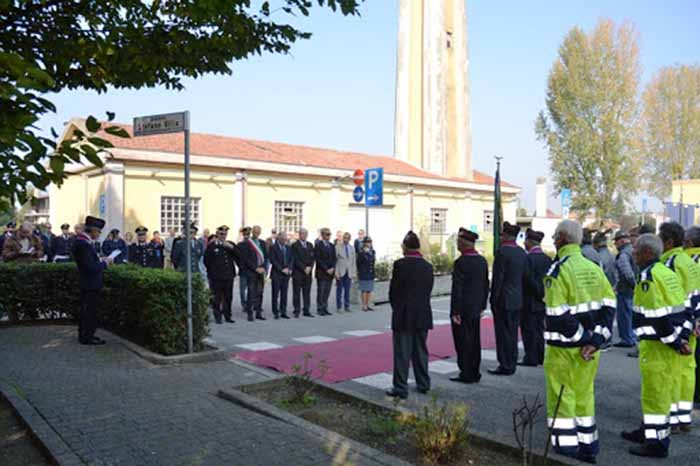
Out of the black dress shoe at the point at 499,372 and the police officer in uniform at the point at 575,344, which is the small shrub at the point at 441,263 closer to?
the black dress shoe at the point at 499,372

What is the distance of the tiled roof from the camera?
23814 mm

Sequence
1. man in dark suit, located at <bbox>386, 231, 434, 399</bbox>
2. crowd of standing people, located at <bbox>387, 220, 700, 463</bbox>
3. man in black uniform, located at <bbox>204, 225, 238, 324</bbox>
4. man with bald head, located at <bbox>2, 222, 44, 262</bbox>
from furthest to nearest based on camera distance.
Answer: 1. man in black uniform, located at <bbox>204, 225, 238, 324</bbox>
2. man with bald head, located at <bbox>2, 222, 44, 262</bbox>
3. man in dark suit, located at <bbox>386, 231, 434, 399</bbox>
4. crowd of standing people, located at <bbox>387, 220, 700, 463</bbox>

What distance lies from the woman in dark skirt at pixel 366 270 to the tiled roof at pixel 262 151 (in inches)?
426

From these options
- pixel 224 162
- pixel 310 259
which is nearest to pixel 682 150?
pixel 224 162


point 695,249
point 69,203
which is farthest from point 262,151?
point 695,249

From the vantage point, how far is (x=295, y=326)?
1210 centimetres

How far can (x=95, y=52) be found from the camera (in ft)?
18.4

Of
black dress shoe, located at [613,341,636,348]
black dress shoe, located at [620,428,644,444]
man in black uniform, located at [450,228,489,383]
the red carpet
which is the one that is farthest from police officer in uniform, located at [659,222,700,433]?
black dress shoe, located at [613,341,636,348]

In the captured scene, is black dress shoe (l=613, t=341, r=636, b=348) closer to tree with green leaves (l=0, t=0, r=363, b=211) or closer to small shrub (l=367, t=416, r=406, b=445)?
small shrub (l=367, t=416, r=406, b=445)

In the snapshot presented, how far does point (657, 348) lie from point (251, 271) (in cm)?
920

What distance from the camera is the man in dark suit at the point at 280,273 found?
13336 mm

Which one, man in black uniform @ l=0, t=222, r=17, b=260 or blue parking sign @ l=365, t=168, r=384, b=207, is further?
blue parking sign @ l=365, t=168, r=384, b=207

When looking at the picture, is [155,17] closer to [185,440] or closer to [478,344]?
[185,440]

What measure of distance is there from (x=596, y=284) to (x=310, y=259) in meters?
A: 9.40
